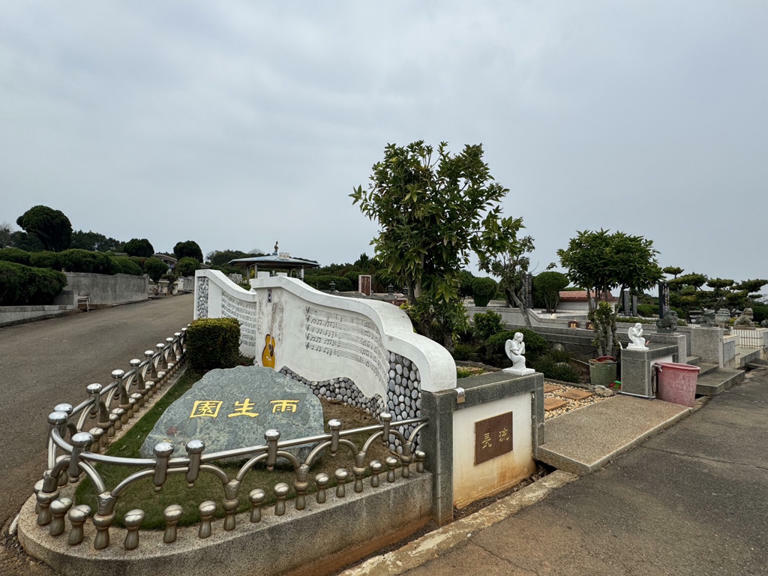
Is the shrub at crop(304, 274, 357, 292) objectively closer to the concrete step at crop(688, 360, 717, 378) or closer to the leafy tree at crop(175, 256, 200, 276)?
the leafy tree at crop(175, 256, 200, 276)

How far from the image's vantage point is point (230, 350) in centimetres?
836

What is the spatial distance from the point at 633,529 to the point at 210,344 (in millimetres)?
7576

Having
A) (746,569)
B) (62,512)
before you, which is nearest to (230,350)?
(62,512)

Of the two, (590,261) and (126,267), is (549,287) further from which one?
(126,267)

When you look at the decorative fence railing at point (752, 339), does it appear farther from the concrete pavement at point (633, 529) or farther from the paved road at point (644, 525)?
the concrete pavement at point (633, 529)

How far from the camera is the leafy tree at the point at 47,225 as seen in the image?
123 ft

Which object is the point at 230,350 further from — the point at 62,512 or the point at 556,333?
the point at 556,333

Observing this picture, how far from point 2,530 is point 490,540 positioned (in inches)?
156

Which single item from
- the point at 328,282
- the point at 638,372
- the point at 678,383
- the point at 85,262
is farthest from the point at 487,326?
the point at 328,282

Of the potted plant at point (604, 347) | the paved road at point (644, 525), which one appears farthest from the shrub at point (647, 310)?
the paved road at point (644, 525)

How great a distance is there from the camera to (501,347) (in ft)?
36.1

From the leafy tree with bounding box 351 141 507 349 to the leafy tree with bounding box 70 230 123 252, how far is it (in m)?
62.8

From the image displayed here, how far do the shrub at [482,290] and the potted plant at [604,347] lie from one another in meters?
19.2

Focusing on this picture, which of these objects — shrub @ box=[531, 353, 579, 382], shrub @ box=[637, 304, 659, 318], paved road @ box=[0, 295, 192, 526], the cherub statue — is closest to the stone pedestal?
the cherub statue
